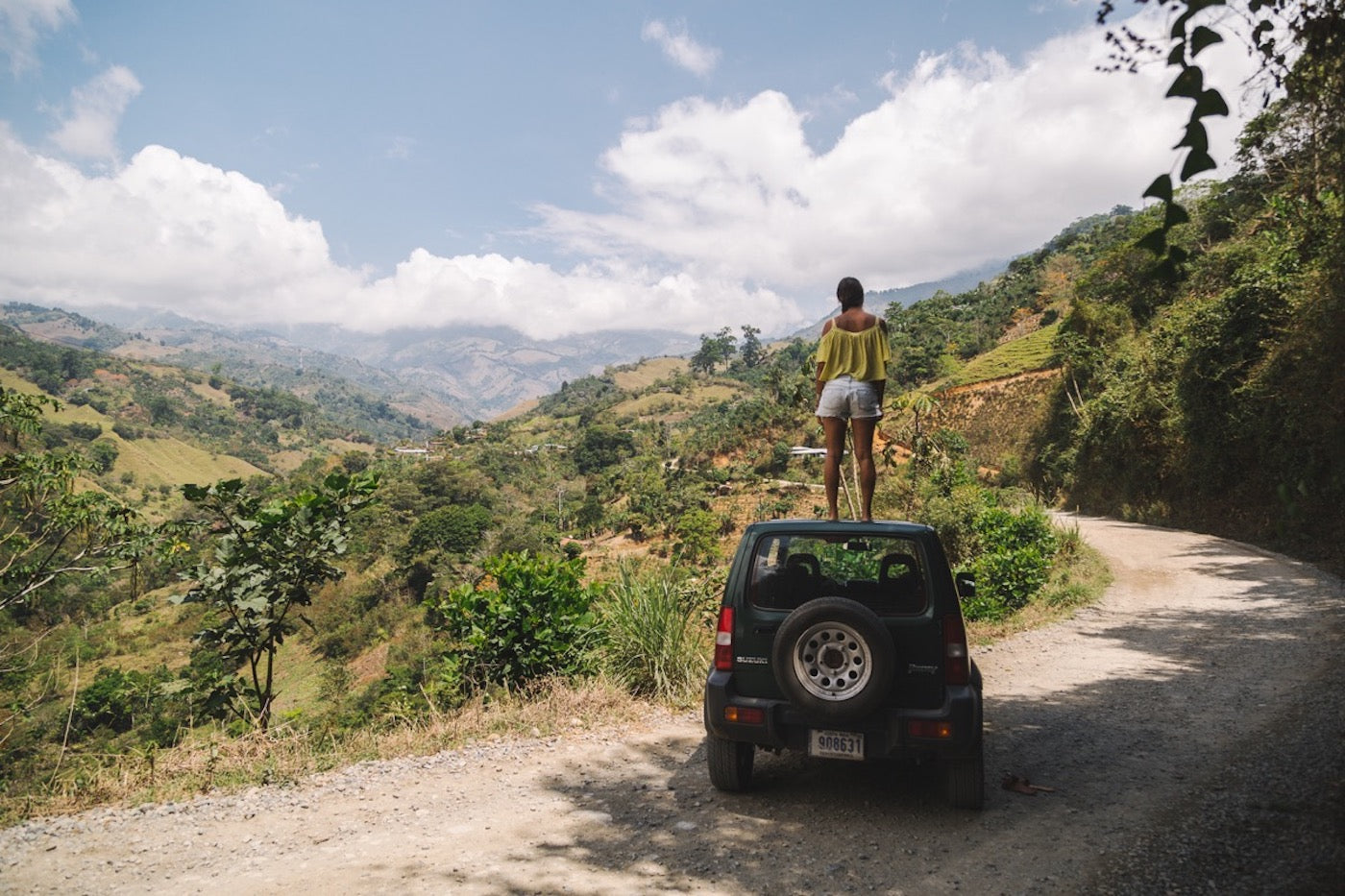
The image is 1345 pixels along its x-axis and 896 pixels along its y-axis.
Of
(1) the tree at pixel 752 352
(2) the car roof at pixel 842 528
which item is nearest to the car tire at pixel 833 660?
(2) the car roof at pixel 842 528

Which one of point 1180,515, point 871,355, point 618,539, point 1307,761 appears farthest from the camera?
point 618,539

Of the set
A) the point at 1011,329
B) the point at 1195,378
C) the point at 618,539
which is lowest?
the point at 618,539

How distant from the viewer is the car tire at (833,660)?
368 cm

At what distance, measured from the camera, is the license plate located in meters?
3.79

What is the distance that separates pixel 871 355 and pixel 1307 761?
12.6ft

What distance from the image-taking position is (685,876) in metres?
3.46

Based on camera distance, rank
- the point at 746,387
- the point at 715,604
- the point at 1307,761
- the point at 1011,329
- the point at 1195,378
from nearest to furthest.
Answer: the point at 1307,761
the point at 715,604
the point at 1195,378
the point at 1011,329
the point at 746,387

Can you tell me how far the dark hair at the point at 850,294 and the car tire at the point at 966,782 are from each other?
3532 millimetres

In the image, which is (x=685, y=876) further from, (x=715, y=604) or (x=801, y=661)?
(x=715, y=604)

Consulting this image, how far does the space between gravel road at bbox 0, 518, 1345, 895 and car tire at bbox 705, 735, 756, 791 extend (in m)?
0.15

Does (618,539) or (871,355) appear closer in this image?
(871,355)

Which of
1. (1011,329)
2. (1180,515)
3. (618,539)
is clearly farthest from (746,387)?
(1180,515)

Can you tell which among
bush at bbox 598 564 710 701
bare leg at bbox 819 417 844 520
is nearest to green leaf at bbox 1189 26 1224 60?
bare leg at bbox 819 417 844 520

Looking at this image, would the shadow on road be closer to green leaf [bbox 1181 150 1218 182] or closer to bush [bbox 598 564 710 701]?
bush [bbox 598 564 710 701]
